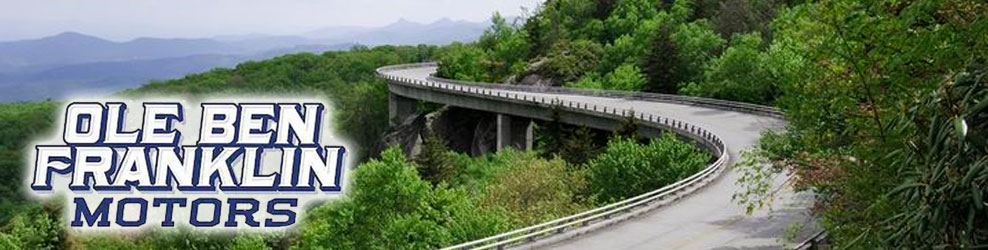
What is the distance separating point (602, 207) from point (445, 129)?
188ft

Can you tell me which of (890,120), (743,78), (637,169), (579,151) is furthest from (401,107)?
(890,120)

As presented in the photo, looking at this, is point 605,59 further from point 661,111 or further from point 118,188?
point 118,188

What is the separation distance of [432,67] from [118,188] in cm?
10216

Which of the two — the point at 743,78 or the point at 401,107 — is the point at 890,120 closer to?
the point at 743,78

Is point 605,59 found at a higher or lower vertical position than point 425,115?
higher

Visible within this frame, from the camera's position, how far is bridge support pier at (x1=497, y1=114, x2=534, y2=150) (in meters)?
74.7

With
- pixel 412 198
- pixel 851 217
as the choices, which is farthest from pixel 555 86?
pixel 851 217

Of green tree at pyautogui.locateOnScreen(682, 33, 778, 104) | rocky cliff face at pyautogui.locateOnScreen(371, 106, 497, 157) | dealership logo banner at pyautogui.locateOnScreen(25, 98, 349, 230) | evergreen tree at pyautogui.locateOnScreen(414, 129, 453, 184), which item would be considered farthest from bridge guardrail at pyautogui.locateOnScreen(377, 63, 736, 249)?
evergreen tree at pyautogui.locateOnScreen(414, 129, 453, 184)

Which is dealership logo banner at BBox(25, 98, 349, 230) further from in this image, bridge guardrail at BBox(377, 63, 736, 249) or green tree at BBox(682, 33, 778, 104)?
green tree at BBox(682, 33, 778, 104)

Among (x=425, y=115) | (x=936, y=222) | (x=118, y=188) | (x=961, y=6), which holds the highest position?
(x=961, y=6)

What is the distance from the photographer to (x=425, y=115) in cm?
8962

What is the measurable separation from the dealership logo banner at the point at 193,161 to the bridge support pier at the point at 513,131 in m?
52.5

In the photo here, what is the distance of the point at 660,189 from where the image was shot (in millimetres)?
32969

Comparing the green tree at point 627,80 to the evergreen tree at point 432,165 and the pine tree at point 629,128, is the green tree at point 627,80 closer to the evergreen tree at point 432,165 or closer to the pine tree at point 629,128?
the pine tree at point 629,128
